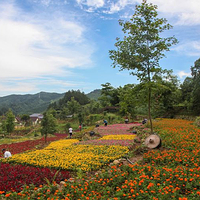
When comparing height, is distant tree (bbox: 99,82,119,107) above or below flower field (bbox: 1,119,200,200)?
above

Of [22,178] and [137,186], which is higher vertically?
[137,186]

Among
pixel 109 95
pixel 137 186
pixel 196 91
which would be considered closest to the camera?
pixel 137 186

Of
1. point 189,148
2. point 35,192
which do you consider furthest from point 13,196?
point 189,148

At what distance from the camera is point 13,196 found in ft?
17.2

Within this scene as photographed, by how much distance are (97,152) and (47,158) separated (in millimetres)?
2744

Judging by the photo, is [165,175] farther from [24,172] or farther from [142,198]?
[24,172]

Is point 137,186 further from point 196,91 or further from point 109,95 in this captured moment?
point 109,95

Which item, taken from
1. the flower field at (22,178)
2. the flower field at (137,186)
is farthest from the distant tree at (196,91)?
the flower field at (22,178)

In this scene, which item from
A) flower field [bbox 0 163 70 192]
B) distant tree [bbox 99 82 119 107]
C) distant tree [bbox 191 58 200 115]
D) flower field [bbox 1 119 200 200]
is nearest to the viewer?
flower field [bbox 1 119 200 200]

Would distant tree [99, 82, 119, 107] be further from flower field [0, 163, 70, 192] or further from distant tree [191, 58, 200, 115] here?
flower field [0, 163, 70, 192]

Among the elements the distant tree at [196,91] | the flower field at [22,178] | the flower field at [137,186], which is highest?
the distant tree at [196,91]

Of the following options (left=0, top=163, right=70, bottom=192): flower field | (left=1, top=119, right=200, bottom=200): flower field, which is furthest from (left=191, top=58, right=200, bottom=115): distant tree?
(left=0, top=163, right=70, bottom=192): flower field

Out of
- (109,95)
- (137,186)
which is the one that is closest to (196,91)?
(137,186)

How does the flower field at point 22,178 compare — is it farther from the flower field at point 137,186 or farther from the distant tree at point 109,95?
the distant tree at point 109,95
